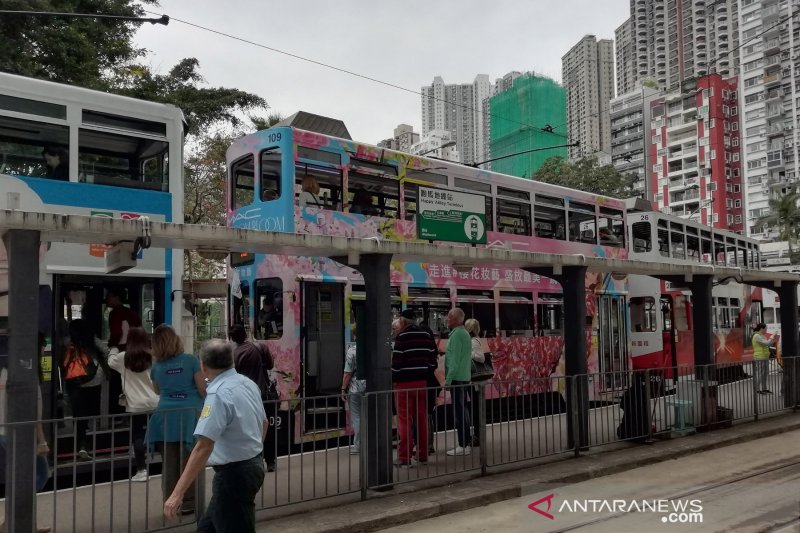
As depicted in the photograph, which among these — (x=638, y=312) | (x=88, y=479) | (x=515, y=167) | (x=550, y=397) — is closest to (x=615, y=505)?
(x=550, y=397)

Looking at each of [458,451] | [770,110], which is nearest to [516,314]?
[458,451]

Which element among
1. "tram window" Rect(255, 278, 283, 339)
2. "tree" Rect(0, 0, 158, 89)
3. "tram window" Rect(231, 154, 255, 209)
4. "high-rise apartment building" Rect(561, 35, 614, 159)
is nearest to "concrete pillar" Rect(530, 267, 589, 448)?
"tram window" Rect(255, 278, 283, 339)

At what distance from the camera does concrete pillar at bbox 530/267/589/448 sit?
28.1 feet

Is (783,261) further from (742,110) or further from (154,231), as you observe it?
(154,231)

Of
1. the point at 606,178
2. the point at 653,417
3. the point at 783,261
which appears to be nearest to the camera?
the point at 653,417

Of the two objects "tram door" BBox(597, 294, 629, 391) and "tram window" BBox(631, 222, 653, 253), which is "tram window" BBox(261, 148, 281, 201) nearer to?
"tram door" BBox(597, 294, 629, 391)

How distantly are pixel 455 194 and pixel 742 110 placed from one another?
77.2 meters

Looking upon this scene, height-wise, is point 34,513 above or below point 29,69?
below

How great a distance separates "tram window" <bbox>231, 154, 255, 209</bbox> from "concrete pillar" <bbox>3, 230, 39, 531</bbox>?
204 inches

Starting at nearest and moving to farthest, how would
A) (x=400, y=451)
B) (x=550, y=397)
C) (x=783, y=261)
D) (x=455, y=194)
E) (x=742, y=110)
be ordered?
(x=400, y=451)
(x=550, y=397)
(x=455, y=194)
(x=783, y=261)
(x=742, y=110)

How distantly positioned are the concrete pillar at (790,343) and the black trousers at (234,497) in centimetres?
1096

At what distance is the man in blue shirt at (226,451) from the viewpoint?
384 cm

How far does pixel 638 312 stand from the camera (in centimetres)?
1720

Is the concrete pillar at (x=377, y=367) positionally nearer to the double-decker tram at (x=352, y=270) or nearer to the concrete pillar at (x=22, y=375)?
the double-decker tram at (x=352, y=270)
